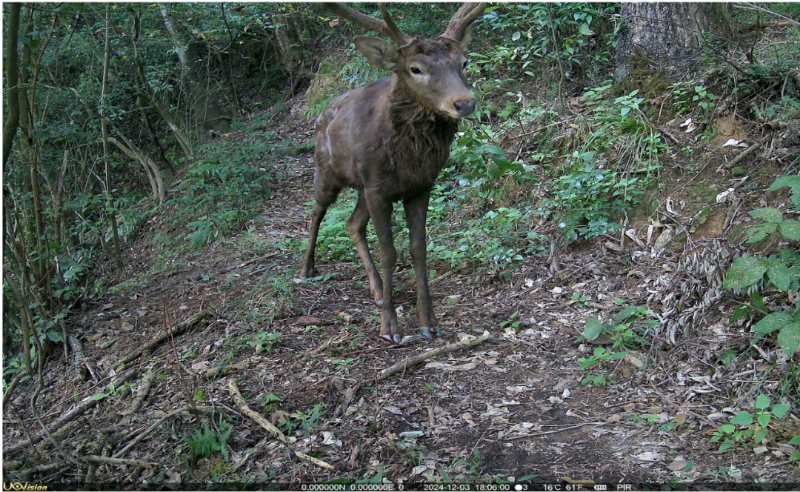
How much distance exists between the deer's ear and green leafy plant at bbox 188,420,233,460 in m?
2.96

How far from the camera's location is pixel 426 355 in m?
5.09

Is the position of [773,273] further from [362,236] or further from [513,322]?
[362,236]

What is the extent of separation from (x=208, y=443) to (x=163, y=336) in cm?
212

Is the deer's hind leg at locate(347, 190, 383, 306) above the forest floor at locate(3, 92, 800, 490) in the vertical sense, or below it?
above

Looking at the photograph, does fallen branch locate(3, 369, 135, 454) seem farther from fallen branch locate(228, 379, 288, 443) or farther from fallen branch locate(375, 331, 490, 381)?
fallen branch locate(375, 331, 490, 381)

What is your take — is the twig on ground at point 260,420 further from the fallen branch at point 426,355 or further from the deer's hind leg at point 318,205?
the deer's hind leg at point 318,205

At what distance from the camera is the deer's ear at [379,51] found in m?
5.00

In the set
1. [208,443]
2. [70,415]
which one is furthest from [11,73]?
[208,443]

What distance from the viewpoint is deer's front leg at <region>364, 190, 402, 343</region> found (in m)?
5.48

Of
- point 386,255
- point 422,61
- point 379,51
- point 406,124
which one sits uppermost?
point 379,51

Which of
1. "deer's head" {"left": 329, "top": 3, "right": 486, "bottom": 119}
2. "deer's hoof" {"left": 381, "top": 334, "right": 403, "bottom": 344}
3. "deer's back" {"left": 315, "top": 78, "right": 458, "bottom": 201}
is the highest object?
"deer's head" {"left": 329, "top": 3, "right": 486, "bottom": 119}

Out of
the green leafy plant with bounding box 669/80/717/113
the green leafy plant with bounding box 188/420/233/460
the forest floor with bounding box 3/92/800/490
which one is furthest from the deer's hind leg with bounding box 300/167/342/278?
the green leafy plant with bounding box 669/80/717/113

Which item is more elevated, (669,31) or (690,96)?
(669,31)

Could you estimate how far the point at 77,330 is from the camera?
261 inches
